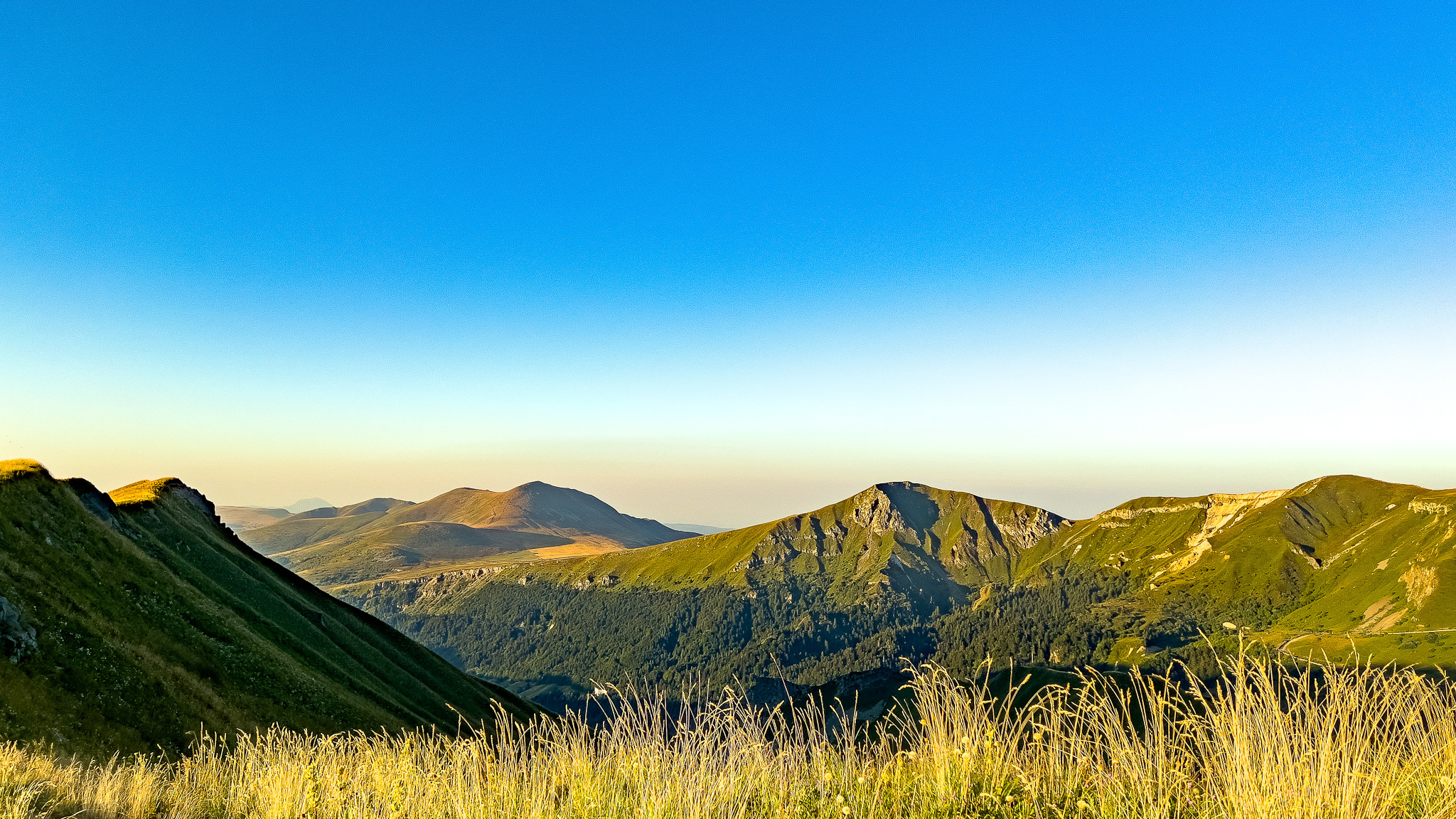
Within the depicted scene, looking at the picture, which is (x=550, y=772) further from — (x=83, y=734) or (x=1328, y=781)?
(x=83, y=734)

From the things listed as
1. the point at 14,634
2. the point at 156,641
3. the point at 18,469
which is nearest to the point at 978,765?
the point at 14,634

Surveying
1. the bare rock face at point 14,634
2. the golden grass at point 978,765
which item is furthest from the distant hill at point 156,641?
the golden grass at point 978,765

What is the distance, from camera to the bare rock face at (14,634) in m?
29.5

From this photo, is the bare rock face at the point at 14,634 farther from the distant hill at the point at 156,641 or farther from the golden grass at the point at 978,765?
the golden grass at the point at 978,765

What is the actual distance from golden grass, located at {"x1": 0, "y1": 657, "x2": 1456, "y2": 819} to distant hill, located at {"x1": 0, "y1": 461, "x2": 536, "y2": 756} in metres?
11.0

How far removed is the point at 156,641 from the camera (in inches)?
1658

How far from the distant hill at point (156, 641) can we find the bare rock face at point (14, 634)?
0.08m

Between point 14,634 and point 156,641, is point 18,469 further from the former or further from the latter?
point 14,634

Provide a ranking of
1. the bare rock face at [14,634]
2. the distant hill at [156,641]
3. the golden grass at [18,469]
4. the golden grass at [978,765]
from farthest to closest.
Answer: the golden grass at [18,469]
the distant hill at [156,641]
the bare rock face at [14,634]
the golden grass at [978,765]

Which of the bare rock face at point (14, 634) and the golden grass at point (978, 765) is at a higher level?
the golden grass at point (978, 765)

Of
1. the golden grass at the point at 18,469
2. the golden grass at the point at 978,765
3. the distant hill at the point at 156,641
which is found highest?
the golden grass at the point at 18,469

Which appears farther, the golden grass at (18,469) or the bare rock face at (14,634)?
the golden grass at (18,469)

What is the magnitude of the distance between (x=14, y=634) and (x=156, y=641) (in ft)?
43.0

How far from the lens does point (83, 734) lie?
92.6ft
